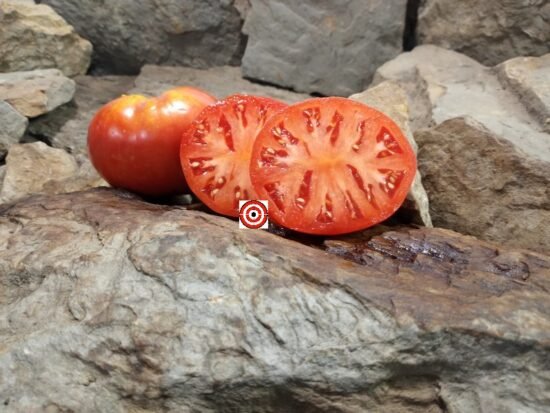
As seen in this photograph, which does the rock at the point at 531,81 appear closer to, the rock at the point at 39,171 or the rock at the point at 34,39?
the rock at the point at 39,171

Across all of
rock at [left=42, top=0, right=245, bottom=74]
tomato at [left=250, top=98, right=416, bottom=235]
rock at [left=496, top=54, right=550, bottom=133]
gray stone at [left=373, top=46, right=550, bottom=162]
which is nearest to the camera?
tomato at [left=250, top=98, right=416, bottom=235]

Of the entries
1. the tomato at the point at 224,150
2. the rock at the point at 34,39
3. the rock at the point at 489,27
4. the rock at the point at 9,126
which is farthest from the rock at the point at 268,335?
the rock at the point at 34,39

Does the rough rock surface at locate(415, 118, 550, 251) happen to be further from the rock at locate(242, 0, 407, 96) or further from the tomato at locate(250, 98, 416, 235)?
the rock at locate(242, 0, 407, 96)

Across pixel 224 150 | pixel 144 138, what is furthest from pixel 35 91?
pixel 224 150

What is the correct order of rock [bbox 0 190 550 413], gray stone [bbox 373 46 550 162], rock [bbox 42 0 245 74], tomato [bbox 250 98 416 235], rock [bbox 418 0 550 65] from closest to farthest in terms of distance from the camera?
1. rock [bbox 0 190 550 413]
2. tomato [bbox 250 98 416 235]
3. gray stone [bbox 373 46 550 162]
4. rock [bbox 418 0 550 65]
5. rock [bbox 42 0 245 74]

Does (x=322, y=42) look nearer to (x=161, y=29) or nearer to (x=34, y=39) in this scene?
(x=161, y=29)

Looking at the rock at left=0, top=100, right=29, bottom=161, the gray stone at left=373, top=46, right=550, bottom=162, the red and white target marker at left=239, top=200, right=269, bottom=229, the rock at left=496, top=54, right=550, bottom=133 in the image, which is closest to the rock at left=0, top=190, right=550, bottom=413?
the red and white target marker at left=239, top=200, right=269, bottom=229
